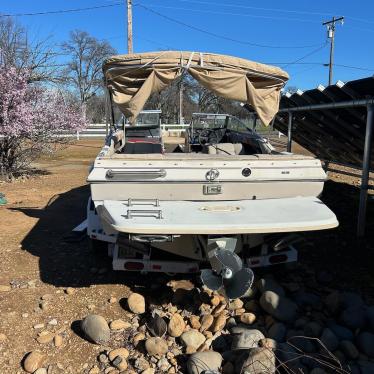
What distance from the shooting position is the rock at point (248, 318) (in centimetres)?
452

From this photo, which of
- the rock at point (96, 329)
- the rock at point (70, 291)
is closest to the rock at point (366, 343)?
the rock at point (96, 329)

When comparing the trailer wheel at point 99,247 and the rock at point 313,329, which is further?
the trailer wheel at point 99,247

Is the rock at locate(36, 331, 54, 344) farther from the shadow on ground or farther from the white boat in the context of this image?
the shadow on ground

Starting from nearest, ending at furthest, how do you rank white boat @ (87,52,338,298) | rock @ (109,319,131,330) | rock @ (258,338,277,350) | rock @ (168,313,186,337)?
rock @ (258,338,277,350), white boat @ (87,52,338,298), rock @ (168,313,186,337), rock @ (109,319,131,330)

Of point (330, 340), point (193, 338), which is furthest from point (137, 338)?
point (330, 340)

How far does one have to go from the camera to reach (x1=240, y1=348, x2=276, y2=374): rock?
11.6 feet

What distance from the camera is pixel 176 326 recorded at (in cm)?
433

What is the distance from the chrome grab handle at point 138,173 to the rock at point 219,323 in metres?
1.56

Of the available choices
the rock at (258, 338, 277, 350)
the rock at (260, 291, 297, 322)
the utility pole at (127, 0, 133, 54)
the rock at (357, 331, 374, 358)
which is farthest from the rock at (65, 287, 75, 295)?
the utility pole at (127, 0, 133, 54)

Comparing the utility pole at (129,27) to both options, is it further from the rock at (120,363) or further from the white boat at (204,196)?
the rock at (120,363)

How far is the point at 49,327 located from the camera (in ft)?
14.4

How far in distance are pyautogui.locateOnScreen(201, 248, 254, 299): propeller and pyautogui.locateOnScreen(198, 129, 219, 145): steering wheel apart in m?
4.28

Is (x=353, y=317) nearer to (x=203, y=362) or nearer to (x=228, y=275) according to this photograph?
(x=228, y=275)

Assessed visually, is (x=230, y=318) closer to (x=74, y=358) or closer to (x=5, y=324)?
(x=74, y=358)
